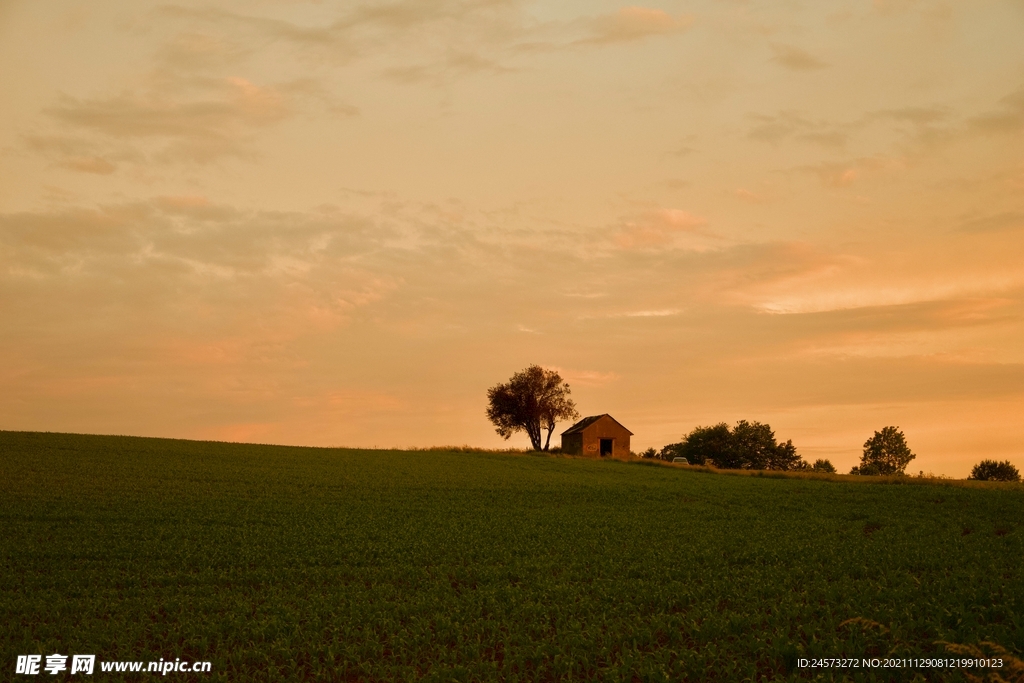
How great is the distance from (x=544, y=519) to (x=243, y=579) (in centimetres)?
1307

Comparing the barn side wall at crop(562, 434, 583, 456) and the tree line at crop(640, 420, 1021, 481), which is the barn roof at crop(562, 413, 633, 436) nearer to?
the barn side wall at crop(562, 434, 583, 456)

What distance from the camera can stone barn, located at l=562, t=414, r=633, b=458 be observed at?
87.5 metres

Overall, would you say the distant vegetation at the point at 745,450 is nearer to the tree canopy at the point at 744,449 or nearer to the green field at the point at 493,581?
the tree canopy at the point at 744,449

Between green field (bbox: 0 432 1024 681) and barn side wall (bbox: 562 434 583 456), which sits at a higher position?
barn side wall (bbox: 562 434 583 456)

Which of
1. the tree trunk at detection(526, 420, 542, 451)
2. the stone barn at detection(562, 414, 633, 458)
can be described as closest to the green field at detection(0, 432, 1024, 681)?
the stone barn at detection(562, 414, 633, 458)

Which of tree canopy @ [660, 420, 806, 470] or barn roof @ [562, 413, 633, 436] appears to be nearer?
barn roof @ [562, 413, 633, 436]

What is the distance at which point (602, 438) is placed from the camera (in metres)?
88.2

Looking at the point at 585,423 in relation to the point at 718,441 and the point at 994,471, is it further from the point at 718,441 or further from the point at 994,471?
the point at 994,471

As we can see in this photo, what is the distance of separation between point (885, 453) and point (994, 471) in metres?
15.5

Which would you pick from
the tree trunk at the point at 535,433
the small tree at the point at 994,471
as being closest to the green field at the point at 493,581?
the tree trunk at the point at 535,433

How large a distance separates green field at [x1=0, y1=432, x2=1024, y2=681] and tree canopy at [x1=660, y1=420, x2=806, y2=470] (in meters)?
80.8

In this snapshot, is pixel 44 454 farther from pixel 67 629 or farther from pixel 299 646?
pixel 299 646

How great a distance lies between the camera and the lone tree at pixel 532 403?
98.2 m

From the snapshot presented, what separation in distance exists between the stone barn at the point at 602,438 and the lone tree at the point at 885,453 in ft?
149
